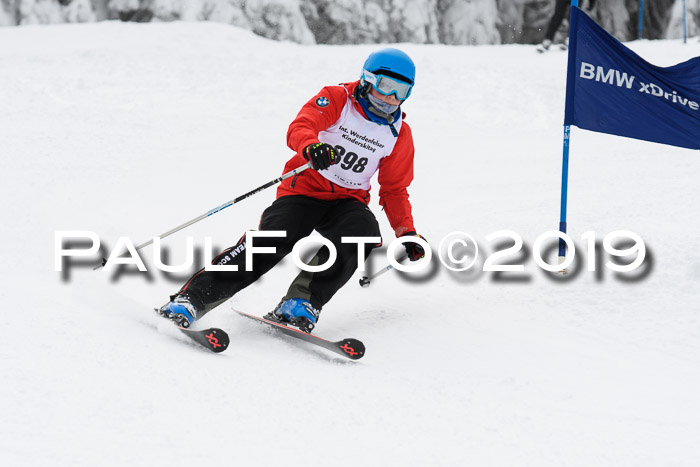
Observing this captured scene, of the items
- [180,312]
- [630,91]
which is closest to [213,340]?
[180,312]

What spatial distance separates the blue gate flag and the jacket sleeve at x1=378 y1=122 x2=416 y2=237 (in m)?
1.49

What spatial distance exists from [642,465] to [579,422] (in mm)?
407

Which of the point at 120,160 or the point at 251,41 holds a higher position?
the point at 251,41

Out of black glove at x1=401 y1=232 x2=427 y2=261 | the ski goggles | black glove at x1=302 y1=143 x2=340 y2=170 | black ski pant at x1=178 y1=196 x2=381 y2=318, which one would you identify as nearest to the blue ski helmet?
the ski goggles

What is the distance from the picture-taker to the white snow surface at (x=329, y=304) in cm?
234

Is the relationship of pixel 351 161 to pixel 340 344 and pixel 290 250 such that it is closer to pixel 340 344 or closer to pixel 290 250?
pixel 290 250

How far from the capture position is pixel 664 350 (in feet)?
12.7

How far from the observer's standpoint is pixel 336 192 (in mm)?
4184

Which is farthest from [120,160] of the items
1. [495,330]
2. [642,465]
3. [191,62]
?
[642,465]

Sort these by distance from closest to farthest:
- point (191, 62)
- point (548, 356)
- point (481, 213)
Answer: point (548, 356), point (481, 213), point (191, 62)

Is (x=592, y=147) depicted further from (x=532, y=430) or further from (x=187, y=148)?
(x=532, y=430)

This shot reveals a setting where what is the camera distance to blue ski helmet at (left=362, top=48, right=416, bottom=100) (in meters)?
3.85

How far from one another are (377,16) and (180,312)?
12.3 m

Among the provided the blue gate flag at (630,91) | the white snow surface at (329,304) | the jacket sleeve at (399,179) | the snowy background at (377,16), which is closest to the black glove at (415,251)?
the jacket sleeve at (399,179)
